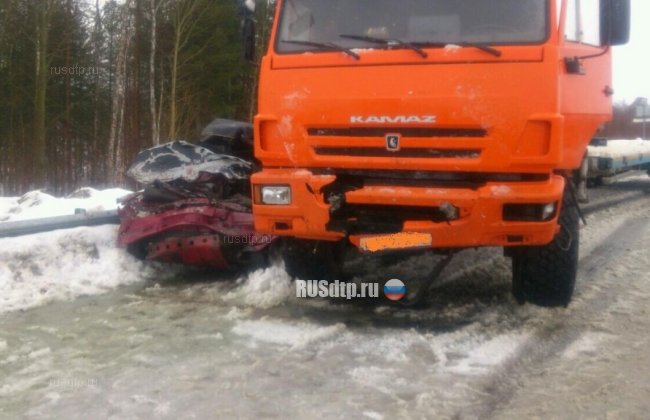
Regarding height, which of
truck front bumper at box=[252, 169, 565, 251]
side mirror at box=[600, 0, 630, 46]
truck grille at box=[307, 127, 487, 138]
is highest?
side mirror at box=[600, 0, 630, 46]

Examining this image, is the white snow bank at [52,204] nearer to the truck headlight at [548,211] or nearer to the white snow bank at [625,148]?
the truck headlight at [548,211]

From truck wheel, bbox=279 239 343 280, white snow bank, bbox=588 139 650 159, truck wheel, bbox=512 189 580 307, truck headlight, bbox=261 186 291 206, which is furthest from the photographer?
white snow bank, bbox=588 139 650 159

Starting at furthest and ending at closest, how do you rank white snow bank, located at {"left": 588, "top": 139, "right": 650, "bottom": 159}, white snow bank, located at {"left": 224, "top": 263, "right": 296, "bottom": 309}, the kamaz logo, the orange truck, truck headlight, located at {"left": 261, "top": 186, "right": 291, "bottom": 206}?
white snow bank, located at {"left": 588, "top": 139, "right": 650, "bottom": 159} → white snow bank, located at {"left": 224, "top": 263, "right": 296, "bottom": 309} → truck headlight, located at {"left": 261, "top": 186, "right": 291, "bottom": 206} → the kamaz logo → the orange truck

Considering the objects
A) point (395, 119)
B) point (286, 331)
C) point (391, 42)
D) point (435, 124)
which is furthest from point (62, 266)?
point (435, 124)

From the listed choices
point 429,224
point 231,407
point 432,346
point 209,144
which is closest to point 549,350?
point 432,346

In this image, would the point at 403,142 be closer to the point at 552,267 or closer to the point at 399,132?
the point at 399,132

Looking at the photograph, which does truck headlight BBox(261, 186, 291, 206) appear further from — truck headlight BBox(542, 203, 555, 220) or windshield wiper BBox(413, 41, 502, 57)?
truck headlight BBox(542, 203, 555, 220)

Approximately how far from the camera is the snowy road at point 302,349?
13.2 feet

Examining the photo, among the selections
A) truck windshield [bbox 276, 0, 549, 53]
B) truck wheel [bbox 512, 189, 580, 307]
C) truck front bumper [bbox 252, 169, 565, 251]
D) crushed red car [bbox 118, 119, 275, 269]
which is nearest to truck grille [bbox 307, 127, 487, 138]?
truck front bumper [bbox 252, 169, 565, 251]

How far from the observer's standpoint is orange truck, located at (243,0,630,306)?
5.03 meters

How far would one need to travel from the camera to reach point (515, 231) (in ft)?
16.7

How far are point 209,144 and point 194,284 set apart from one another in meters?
2.24

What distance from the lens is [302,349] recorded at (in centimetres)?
503

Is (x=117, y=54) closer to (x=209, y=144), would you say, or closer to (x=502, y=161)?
(x=209, y=144)
